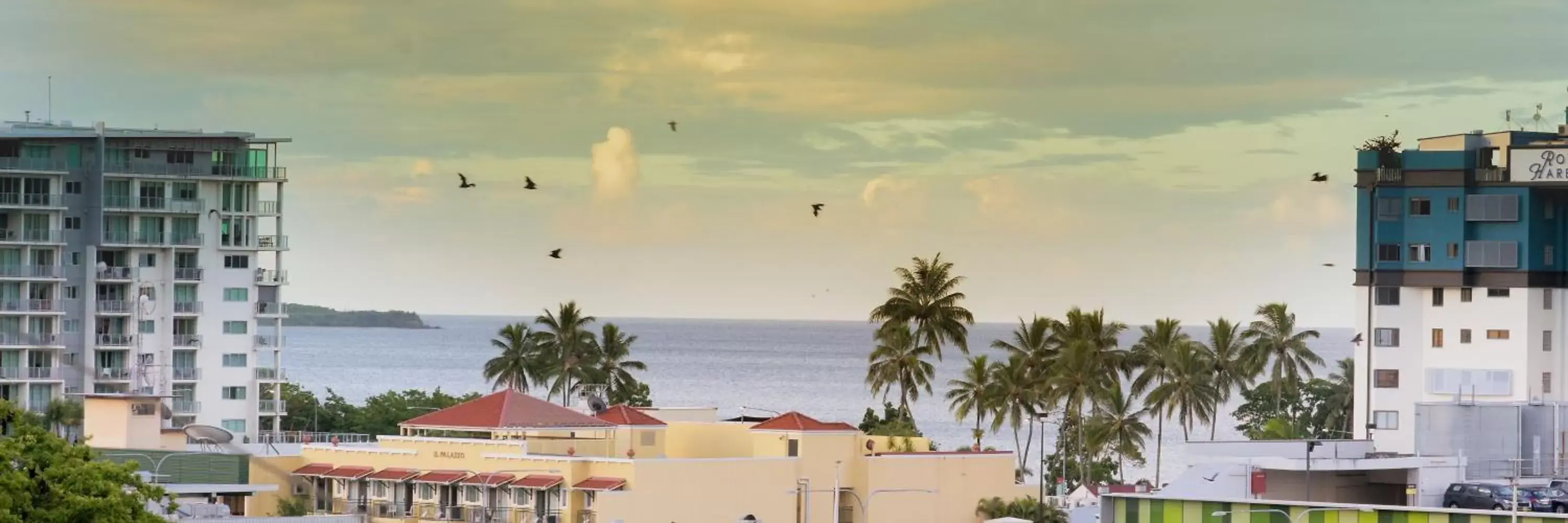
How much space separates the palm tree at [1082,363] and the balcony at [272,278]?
58475 millimetres

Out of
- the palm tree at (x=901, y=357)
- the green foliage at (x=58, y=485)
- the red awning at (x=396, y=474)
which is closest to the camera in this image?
the green foliage at (x=58, y=485)

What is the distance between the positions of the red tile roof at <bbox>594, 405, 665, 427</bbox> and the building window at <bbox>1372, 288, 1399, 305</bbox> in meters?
45.4

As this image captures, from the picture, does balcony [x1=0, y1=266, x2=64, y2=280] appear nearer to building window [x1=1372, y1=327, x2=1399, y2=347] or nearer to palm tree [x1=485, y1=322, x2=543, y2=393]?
palm tree [x1=485, y1=322, x2=543, y2=393]

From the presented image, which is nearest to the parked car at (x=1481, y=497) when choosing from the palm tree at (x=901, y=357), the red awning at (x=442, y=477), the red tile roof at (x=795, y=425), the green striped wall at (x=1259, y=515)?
the green striped wall at (x=1259, y=515)

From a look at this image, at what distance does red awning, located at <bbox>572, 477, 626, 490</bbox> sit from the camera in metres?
85.0

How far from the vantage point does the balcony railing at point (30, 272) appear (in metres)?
157

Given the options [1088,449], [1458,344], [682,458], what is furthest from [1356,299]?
[682,458]

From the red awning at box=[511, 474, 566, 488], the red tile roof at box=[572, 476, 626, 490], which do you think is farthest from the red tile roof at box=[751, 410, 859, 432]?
the red awning at box=[511, 474, 566, 488]

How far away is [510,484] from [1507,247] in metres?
55.3

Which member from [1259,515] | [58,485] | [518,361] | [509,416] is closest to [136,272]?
[518,361]

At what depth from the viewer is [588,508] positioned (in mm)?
85438

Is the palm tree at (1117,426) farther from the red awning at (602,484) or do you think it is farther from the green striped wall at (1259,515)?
the green striped wall at (1259,515)

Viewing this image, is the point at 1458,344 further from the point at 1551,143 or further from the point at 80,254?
the point at 80,254

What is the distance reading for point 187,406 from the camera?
15925cm
